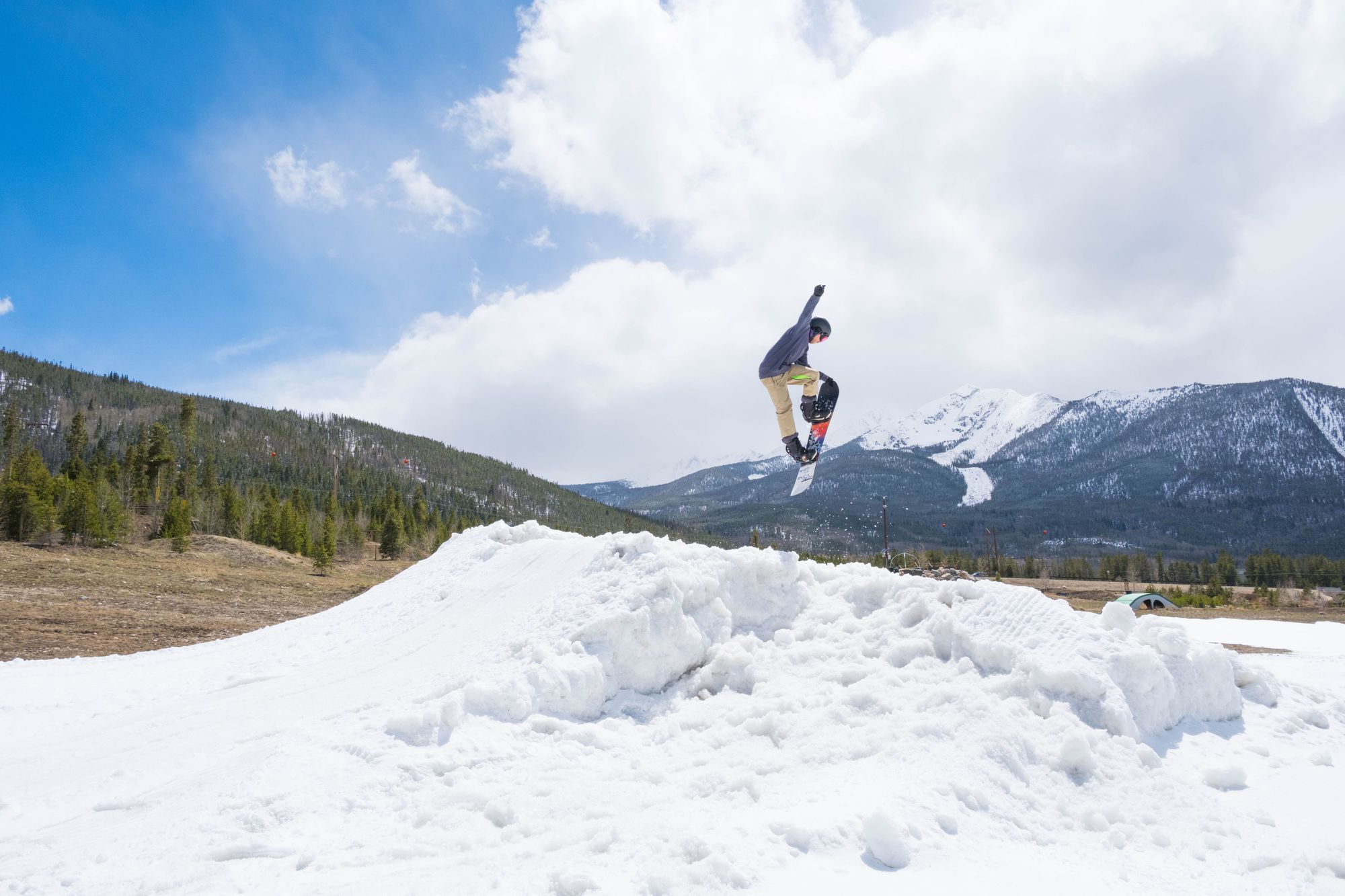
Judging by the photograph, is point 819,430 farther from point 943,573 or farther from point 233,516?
point 233,516

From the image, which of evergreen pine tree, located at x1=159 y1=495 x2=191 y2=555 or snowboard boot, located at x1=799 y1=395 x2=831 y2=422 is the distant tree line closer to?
evergreen pine tree, located at x1=159 y1=495 x2=191 y2=555

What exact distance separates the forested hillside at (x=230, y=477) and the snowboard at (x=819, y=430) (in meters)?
36.2

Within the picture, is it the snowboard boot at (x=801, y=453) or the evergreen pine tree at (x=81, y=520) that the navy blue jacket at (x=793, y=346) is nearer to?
the snowboard boot at (x=801, y=453)

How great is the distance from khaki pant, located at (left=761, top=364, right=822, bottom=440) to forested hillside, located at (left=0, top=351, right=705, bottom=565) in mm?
36583

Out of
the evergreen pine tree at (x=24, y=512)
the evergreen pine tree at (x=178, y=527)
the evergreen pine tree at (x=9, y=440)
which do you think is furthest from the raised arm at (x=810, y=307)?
the evergreen pine tree at (x=9, y=440)

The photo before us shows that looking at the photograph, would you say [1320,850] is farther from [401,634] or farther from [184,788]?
[401,634]

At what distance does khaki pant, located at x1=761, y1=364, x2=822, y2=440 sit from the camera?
7805 mm

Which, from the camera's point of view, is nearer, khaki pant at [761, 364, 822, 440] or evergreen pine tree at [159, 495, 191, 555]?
khaki pant at [761, 364, 822, 440]

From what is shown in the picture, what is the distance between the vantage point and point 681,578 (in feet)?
24.7

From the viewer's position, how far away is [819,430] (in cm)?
843

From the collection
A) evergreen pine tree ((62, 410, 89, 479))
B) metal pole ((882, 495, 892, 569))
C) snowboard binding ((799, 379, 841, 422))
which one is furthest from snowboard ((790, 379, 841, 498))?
evergreen pine tree ((62, 410, 89, 479))

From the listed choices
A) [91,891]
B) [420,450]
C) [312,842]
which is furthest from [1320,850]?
[420,450]

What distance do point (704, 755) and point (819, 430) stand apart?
4.30 m

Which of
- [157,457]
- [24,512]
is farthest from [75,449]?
[24,512]
